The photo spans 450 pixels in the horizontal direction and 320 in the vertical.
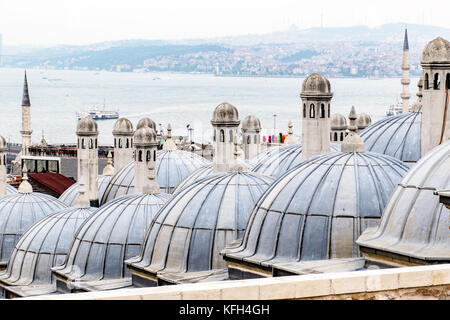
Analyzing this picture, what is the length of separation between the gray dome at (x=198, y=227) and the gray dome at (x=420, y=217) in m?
6.52

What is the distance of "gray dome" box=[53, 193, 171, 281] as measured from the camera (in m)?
28.9

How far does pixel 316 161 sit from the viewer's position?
23312 mm

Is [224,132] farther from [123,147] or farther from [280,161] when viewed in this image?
[123,147]

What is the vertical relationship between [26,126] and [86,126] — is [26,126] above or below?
below

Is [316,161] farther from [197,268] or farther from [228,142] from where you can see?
[228,142]

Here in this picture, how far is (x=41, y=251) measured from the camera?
3278 cm

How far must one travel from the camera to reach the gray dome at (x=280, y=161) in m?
32.8

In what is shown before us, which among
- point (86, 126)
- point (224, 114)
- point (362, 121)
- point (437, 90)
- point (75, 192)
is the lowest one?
point (75, 192)

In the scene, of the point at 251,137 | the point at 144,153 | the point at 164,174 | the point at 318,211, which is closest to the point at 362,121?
the point at 251,137

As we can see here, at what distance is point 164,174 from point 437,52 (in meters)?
17.3

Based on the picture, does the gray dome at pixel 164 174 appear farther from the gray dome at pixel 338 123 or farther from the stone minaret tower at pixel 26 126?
the stone minaret tower at pixel 26 126

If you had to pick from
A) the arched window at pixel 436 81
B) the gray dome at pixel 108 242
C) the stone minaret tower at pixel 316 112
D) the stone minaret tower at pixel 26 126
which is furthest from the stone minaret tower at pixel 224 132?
the stone minaret tower at pixel 26 126
